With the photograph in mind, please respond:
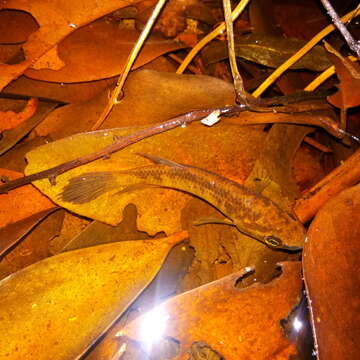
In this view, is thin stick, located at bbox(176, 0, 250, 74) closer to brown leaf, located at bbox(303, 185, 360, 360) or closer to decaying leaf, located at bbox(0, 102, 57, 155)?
decaying leaf, located at bbox(0, 102, 57, 155)

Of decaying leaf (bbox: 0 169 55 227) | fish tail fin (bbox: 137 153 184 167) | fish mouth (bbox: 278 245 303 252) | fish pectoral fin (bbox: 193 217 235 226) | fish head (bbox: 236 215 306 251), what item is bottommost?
fish mouth (bbox: 278 245 303 252)

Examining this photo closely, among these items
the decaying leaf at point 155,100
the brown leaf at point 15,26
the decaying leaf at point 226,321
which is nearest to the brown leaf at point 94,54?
the decaying leaf at point 155,100

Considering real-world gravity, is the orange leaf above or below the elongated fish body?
above

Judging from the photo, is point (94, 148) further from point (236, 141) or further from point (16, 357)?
point (16, 357)

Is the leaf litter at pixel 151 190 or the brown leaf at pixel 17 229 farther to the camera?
the brown leaf at pixel 17 229

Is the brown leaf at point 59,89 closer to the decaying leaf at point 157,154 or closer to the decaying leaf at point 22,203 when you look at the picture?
the decaying leaf at point 157,154

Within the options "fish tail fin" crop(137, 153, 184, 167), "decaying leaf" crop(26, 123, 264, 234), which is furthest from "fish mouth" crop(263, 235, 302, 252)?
"fish tail fin" crop(137, 153, 184, 167)
